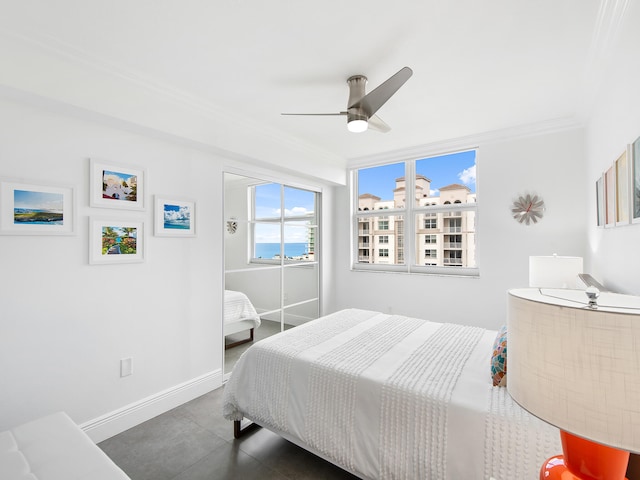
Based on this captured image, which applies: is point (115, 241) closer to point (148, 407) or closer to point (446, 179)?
point (148, 407)

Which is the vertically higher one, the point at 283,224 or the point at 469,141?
the point at 469,141

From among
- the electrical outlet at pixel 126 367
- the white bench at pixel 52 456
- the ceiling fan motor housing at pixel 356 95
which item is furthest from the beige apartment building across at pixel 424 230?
the white bench at pixel 52 456

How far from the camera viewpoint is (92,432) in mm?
2223

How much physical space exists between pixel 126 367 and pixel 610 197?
3.57 meters

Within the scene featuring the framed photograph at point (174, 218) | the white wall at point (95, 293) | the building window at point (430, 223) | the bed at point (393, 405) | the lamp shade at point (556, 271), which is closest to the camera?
the bed at point (393, 405)

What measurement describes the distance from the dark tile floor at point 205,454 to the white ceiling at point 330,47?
235 cm

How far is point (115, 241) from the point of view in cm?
238

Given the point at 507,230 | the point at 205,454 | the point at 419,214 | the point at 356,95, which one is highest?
the point at 356,95

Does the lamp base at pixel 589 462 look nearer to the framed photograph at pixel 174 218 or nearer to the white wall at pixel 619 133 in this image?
the white wall at pixel 619 133

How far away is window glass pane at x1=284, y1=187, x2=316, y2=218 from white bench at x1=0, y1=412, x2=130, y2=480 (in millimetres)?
2922

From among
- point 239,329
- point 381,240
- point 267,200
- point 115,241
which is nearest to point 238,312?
point 239,329

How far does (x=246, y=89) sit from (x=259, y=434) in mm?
2652

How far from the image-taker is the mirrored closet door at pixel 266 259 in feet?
10.8

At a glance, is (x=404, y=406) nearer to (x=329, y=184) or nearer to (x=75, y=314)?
(x=75, y=314)
